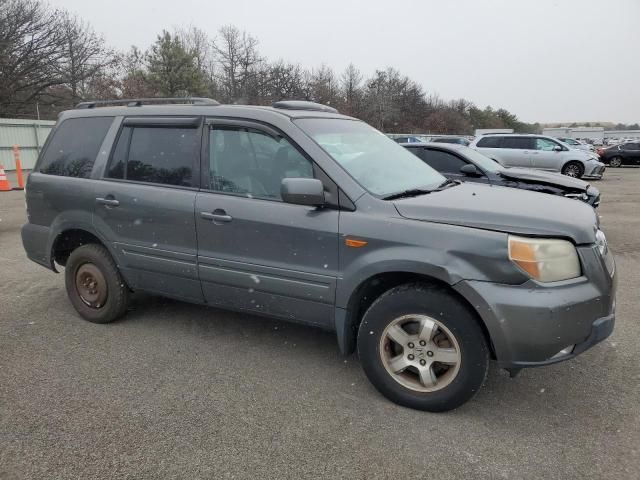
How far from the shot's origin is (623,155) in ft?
92.1

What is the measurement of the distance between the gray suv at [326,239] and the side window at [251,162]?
0.4 inches

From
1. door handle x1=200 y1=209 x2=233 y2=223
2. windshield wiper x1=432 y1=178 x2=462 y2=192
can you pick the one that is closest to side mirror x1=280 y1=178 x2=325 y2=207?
door handle x1=200 y1=209 x2=233 y2=223

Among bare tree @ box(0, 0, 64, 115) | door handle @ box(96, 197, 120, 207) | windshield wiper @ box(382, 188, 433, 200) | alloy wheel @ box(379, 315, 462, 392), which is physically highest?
bare tree @ box(0, 0, 64, 115)

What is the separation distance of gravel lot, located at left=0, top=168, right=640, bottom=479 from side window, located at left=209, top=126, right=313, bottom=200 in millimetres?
1268

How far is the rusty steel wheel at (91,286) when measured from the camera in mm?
4262

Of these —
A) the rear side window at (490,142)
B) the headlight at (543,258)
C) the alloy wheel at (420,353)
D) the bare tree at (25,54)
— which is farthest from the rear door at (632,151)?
the bare tree at (25,54)

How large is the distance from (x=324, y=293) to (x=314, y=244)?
321mm

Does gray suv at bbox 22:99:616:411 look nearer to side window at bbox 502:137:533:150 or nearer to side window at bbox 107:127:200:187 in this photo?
side window at bbox 107:127:200:187

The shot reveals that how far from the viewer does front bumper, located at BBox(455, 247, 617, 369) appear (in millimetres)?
2621

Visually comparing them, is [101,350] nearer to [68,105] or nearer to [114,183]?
[114,183]

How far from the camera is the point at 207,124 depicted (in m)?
3.71

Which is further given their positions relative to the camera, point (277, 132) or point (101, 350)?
point (101, 350)

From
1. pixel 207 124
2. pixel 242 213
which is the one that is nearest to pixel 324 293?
pixel 242 213

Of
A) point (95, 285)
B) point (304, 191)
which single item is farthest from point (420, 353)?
point (95, 285)
